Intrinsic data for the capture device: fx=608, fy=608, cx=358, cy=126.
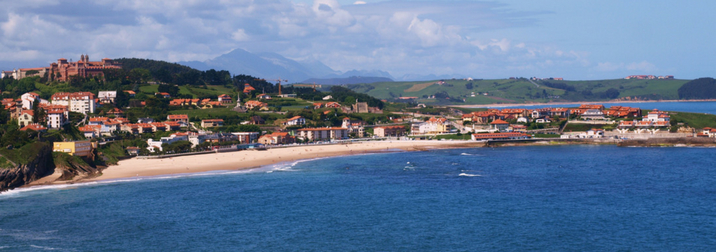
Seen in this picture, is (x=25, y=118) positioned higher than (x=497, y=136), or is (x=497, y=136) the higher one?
(x=25, y=118)

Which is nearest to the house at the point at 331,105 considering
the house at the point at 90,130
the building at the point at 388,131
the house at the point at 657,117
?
the building at the point at 388,131

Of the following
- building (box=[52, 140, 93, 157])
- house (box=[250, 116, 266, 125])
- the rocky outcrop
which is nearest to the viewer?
the rocky outcrop

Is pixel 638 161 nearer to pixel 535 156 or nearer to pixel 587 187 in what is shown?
pixel 535 156

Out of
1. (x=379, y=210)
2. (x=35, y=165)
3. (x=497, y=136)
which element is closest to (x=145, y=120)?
(x=35, y=165)

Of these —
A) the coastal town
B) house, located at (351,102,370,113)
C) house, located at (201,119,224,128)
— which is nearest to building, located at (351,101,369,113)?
house, located at (351,102,370,113)

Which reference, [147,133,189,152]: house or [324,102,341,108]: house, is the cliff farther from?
[324,102,341,108]: house

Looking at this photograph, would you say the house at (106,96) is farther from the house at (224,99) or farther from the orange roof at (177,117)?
the house at (224,99)

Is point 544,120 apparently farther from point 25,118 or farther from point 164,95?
point 25,118
